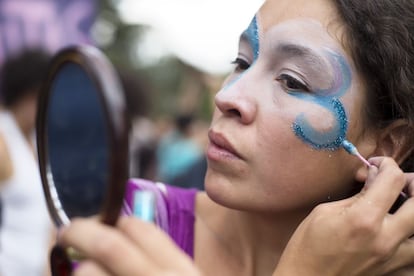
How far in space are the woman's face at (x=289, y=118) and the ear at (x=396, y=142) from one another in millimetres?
89

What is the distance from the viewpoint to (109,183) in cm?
77

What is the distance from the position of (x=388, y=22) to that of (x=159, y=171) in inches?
198

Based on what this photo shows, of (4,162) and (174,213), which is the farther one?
(4,162)

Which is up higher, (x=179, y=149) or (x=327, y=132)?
(x=327, y=132)

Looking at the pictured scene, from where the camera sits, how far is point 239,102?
1257mm

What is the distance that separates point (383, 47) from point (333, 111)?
17 centimetres

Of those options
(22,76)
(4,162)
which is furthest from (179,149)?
(4,162)

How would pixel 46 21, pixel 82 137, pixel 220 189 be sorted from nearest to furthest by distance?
pixel 82 137
pixel 220 189
pixel 46 21

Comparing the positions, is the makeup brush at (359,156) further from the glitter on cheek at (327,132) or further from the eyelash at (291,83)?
the eyelash at (291,83)

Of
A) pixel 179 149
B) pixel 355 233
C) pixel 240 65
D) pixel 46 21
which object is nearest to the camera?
pixel 355 233

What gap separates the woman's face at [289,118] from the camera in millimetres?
1258

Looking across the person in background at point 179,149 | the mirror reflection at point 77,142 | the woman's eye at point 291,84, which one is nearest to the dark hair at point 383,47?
the woman's eye at point 291,84

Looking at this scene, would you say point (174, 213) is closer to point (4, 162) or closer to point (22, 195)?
point (4, 162)

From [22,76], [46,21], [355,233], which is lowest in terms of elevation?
[46,21]
